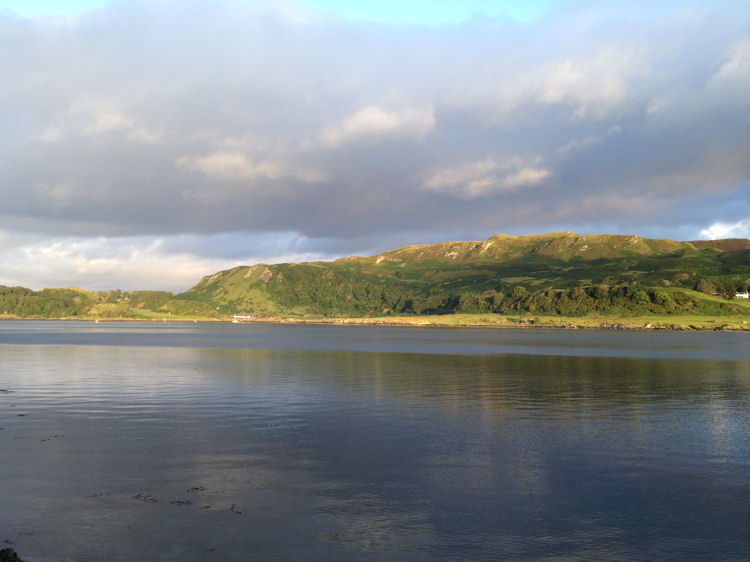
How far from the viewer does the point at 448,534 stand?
67.8 feet

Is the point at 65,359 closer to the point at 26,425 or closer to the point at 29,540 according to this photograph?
the point at 26,425

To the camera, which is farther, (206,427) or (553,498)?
(206,427)

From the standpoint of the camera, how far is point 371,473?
93.0ft

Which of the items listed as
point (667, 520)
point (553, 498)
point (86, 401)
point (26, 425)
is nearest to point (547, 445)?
point (553, 498)

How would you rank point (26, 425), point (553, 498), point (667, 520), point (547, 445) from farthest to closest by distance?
point (26, 425) → point (547, 445) → point (553, 498) → point (667, 520)

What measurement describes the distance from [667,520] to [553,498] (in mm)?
4336

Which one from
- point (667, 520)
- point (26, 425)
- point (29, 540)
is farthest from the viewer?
point (26, 425)

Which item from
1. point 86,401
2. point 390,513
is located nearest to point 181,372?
point 86,401

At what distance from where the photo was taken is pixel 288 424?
41000 millimetres

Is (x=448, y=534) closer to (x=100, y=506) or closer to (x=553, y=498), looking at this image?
(x=553, y=498)

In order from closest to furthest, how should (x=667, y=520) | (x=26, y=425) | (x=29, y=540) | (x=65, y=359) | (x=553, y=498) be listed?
(x=29, y=540) → (x=667, y=520) → (x=553, y=498) → (x=26, y=425) → (x=65, y=359)

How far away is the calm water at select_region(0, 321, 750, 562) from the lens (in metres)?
20.0

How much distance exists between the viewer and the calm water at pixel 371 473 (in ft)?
65.6

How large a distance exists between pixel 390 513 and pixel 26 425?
28.9 m
